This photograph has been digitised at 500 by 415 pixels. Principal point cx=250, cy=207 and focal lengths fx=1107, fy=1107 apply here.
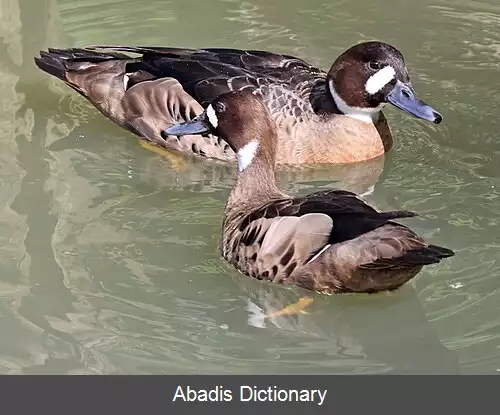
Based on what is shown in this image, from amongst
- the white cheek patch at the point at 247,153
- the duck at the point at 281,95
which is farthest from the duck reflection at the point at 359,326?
the duck at the point at 281,95

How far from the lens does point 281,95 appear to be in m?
7.52

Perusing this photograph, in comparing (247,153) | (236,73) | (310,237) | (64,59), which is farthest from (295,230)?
(64,59)

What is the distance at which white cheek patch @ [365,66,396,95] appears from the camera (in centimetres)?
725

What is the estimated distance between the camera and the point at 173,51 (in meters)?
7.92

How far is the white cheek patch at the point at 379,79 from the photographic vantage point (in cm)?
725

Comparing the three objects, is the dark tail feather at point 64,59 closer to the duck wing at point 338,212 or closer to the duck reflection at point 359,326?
the duck wing at point 338,212

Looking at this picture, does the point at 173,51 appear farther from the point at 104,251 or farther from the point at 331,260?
the point at 331,260

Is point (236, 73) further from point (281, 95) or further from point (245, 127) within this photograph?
point (245, 127)

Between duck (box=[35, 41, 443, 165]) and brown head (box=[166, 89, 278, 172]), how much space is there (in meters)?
0.96

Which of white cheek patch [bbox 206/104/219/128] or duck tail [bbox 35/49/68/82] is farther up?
white cheek patch [bbox 206/104/219/128]

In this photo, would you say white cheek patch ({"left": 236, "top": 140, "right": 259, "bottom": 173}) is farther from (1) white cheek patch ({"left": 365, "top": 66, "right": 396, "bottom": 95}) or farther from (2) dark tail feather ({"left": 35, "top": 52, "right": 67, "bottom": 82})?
(2) dark tail feather ({"left": 35, "top": 52, "right": 67, "bottom": 82})

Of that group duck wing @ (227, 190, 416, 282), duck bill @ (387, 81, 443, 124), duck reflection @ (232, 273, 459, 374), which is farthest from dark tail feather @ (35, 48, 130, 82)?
duck reflection @ (232, 273, 459, 374)

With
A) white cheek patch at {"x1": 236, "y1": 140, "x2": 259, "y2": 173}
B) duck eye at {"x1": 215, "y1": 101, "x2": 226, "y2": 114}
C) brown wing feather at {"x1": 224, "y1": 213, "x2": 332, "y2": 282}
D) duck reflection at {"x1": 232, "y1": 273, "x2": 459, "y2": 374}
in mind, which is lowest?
duck reflection at {"x1": 232, "y1": 273, "x2": 459, "y2": 374}

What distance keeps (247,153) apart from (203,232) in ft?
1.70
